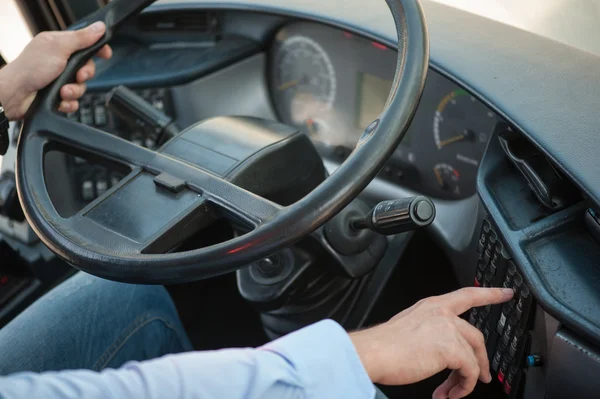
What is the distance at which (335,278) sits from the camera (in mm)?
1154

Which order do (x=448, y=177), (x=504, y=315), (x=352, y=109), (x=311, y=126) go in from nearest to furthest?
(x=504, y=315) < (x=448, y=177) < (x=352, y=109) < (x=311, y=126)

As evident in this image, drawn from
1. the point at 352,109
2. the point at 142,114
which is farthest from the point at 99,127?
the point at 352,109

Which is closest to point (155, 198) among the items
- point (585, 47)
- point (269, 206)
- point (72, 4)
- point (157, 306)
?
point (269, 206)

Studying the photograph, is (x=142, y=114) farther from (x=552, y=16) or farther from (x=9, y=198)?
(x=552, y=16)

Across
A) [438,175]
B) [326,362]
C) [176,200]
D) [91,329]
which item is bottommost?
[438,175]

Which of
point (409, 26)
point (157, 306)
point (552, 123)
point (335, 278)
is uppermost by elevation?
point (409, 26)

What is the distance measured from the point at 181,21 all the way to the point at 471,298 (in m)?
1.05

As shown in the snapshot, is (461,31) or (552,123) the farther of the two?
(461,31)

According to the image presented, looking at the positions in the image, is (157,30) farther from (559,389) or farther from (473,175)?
(559,389)

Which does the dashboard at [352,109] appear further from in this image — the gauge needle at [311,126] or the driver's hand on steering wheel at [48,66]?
the driver's hand on steering wheel at [48,66]

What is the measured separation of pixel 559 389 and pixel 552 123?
32cm

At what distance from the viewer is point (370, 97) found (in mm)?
1273

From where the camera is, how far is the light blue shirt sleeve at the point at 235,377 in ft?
1.74

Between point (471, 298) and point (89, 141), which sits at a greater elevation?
point (89, 141)
